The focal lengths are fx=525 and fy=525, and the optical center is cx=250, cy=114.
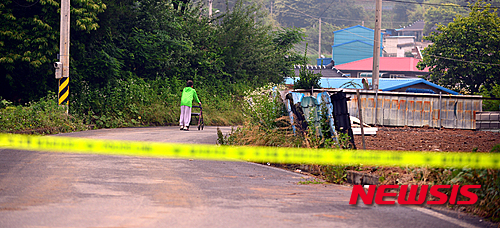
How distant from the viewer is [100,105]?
20.8m

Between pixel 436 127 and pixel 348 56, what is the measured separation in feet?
204

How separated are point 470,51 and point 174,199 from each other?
35.9m

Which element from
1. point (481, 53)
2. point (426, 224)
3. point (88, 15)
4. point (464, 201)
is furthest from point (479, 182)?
point (481, 53)

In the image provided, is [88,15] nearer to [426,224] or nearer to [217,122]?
[217,122]

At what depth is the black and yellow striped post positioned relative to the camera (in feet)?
60.1

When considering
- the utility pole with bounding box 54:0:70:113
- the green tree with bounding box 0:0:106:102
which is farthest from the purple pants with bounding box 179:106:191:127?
the green tree with bounding box 0:0:106:102

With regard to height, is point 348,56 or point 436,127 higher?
point 348,56

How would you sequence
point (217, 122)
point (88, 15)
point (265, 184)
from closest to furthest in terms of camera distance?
point (265, 184) → point (88, 15) → point (217, 122)

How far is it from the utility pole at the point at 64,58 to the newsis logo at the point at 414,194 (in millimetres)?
13864

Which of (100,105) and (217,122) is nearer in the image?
(100,105)

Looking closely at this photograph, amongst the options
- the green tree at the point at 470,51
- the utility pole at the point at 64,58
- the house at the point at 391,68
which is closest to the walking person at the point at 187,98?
the utility pole at the point at 64,58

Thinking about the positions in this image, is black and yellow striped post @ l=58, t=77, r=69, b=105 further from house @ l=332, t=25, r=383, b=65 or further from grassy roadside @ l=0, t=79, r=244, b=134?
house @ l=332, t=25, r=383, b=65

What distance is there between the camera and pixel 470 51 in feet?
124

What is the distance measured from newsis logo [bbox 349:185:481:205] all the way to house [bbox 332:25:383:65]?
255 ft
